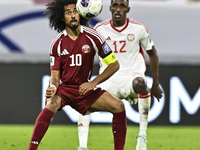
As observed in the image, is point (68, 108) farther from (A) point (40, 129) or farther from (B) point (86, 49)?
(A) point (40, 129)

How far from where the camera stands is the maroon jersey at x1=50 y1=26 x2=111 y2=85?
4535mm

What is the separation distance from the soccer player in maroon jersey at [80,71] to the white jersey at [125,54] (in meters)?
0.99

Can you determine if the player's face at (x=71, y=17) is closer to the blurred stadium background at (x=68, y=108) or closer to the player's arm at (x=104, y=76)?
the player's arm at (x=104, y=76)

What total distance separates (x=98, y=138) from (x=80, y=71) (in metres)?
2.06

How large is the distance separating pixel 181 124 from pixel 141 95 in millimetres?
2519

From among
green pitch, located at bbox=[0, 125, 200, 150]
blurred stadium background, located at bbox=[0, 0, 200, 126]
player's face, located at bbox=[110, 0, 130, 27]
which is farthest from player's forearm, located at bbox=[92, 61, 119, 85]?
blurred stadium background, located at bbox=[0, 0, 200, 126]

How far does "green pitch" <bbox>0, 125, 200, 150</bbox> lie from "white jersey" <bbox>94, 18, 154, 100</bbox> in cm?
69

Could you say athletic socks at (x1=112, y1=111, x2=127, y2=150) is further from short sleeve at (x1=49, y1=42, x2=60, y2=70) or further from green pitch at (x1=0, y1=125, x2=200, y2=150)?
green pitch at (x1=0, y1=125, x2=200, y2=150)

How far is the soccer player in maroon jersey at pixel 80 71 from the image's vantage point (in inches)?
176

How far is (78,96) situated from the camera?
4.51 m

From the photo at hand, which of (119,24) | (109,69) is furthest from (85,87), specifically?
(119,24)

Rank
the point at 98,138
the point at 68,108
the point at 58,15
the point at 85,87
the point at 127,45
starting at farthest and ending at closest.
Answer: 1. the point at 68,108
2. the point at 98,138
3. the point at 127,45
4. the point at 58,15
5. the point at 85,87

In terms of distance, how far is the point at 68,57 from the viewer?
4.54m

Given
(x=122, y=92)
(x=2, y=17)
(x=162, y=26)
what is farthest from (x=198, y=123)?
(x=2, y=17)
